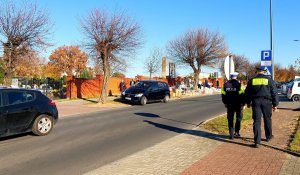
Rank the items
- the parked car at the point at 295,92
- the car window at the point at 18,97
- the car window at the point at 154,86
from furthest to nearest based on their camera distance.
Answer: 1. the parked car at the point at 295,92
2. the car window at the point at 154,86
3. the car window at the point at 18,97

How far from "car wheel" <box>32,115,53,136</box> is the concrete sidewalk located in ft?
12.2

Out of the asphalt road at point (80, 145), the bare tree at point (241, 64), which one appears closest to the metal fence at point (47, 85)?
the asphalt road at point (80, 145)

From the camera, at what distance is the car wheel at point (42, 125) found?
10742 millimetres

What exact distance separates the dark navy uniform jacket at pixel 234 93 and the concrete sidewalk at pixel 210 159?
95 cm

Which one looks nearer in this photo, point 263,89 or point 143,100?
point 263,89

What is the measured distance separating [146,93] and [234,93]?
1541cm

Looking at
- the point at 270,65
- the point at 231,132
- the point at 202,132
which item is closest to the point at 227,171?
the point at 231,132

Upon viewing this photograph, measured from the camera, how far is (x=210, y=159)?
7457mm

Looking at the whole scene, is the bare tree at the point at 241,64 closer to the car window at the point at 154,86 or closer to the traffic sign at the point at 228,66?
the car window at the point at 154,86

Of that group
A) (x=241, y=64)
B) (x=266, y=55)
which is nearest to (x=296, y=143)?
(x=266, y=55)

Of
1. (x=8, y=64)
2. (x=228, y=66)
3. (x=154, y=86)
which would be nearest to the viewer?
(x=228, y=66)

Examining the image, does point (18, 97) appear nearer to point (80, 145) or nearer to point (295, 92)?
point (80, 145)

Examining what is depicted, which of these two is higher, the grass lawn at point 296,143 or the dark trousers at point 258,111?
the dark trousers at point 258,111

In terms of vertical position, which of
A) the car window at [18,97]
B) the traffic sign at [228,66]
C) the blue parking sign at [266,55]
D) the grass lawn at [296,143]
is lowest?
the grass lawn at [296,143]
